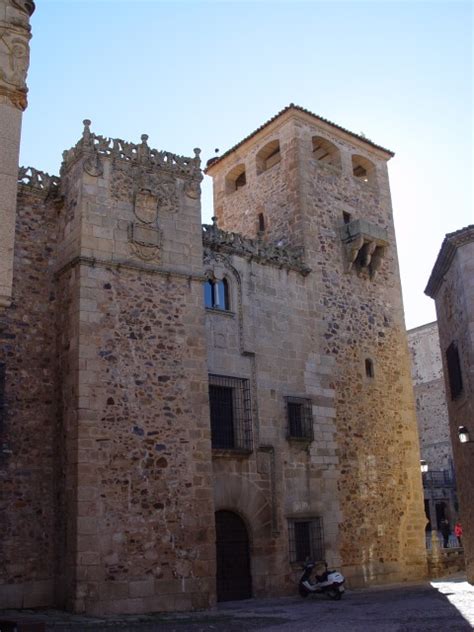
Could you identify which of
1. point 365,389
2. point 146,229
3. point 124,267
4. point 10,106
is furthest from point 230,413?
point 10,106

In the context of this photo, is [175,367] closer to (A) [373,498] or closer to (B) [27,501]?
(B) [27,501]

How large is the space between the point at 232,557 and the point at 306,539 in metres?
2.16

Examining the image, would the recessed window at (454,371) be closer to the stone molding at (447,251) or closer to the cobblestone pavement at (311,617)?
the stone molding at (447,251)

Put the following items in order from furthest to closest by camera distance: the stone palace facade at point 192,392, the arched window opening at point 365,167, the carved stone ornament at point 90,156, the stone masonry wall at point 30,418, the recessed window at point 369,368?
1. the arched window opening at point 365,167
2. the recessed window at point 369,368
3. the carved stone ornament at point 90,156
4. the stone palace facade at point 192,392
5. the stone masonry wall at point 30,418

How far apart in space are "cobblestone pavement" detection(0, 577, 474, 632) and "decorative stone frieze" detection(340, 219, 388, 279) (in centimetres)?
848

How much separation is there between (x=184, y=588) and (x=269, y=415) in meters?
4.67

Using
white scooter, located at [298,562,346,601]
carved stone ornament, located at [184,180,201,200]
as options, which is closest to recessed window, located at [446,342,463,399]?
white scooter, located at [298,562,346,601]

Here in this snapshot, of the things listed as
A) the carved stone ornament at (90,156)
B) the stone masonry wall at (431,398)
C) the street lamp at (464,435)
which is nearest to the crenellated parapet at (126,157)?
the carved stone ornament at (90,156)

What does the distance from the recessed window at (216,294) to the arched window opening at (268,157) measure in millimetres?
5643

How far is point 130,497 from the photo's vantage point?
12.3m

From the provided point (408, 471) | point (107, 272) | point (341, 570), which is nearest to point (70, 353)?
point (107, 272)

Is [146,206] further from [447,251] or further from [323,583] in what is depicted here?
[323,583]

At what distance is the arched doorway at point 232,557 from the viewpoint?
14.5m

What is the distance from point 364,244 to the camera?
19.4 metres
